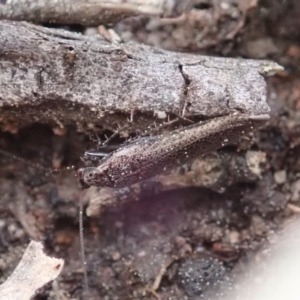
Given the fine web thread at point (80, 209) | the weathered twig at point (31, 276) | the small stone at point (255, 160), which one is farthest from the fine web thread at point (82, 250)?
the small stone at point (255, 160)

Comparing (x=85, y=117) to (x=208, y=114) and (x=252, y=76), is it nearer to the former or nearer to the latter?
(x=208, y=114)

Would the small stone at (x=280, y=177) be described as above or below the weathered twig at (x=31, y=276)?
above

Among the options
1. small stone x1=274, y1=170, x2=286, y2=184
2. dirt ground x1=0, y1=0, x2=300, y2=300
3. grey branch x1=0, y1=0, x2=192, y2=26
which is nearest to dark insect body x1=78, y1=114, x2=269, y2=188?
dirt ground x1=0, y1=0, x2=300, y2=300

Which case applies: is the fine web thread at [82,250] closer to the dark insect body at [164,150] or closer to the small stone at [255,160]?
the dark insect body at [164,150]

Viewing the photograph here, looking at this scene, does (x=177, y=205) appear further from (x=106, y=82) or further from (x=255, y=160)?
(x=106, y=82)

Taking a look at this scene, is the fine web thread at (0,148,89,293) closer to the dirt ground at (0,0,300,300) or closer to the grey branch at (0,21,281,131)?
the dirt ground at (0,0,300,300)

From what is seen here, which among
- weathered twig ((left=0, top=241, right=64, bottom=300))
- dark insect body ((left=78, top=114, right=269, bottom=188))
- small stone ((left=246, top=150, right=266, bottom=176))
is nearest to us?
weathered twig ((left=0, top=241, right=64, bottom=300))

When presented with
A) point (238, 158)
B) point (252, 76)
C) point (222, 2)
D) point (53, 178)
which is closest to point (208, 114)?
point (252, 76)
